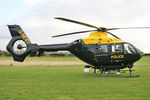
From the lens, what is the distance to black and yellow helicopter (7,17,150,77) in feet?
52.5

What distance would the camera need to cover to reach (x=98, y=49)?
16125 mm

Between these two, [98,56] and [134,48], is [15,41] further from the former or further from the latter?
[134,48]

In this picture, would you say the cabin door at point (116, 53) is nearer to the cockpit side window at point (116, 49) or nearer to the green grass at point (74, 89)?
the cockpit side window at point (116, 49)

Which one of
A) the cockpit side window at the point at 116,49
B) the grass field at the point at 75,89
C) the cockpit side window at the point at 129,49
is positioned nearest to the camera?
the grass field at the point at 75,89

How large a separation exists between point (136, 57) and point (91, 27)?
4.64m

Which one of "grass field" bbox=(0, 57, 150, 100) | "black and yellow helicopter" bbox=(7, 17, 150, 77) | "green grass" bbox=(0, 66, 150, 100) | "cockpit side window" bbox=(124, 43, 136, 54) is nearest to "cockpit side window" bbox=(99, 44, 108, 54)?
"black and yellow helicopter" bbox=(7, 17, 150, 77)

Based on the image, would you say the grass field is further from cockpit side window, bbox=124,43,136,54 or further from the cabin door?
cockpit side window, bbox=124,43,136,54

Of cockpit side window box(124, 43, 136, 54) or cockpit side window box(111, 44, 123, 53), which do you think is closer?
cockpit side window box(111, 44, 123, 53)

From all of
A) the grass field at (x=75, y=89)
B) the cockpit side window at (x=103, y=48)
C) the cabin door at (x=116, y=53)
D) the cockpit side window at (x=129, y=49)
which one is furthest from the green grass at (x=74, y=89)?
the cockpit side window at (x=129, y=49)

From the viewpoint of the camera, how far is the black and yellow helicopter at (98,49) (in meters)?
16.0

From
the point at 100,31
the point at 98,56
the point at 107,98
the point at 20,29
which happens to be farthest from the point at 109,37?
the point at 107,98

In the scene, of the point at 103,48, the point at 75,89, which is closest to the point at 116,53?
the point at 103,48

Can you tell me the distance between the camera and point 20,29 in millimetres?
17547

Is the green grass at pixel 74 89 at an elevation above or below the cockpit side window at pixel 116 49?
below
